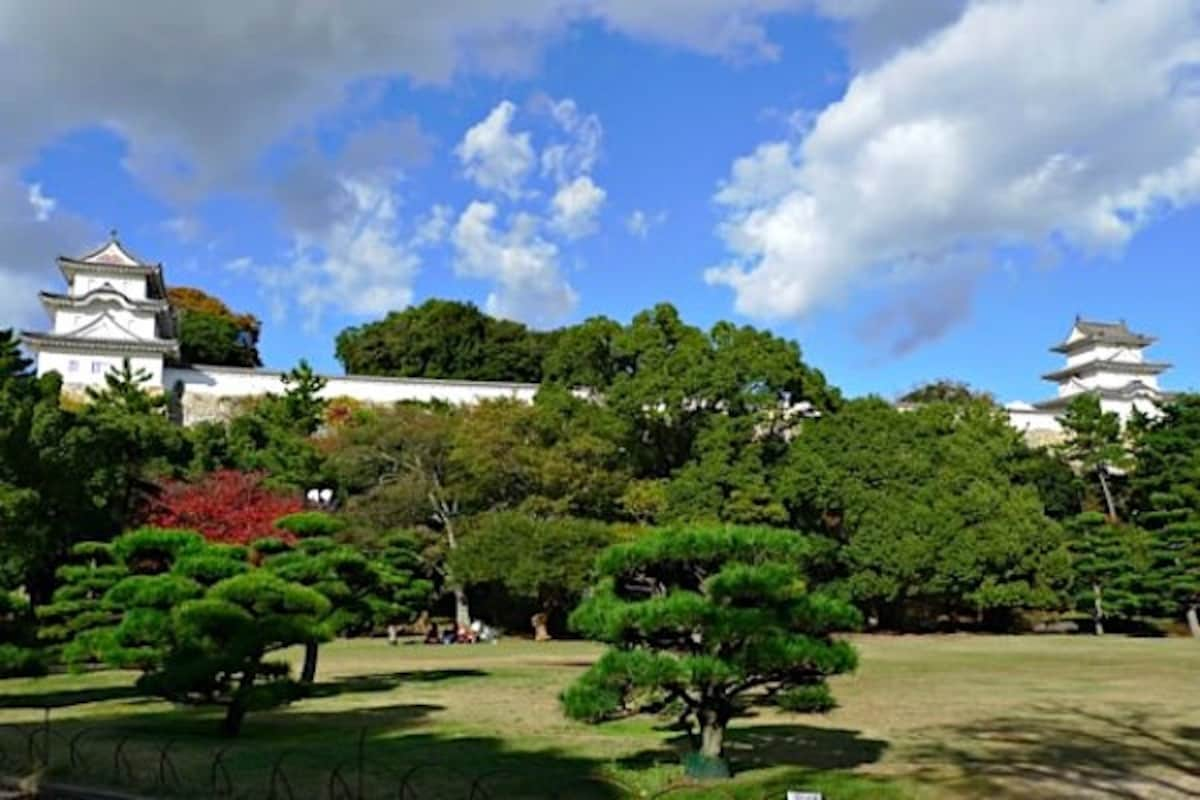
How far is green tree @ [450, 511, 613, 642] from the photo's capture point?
24906mm

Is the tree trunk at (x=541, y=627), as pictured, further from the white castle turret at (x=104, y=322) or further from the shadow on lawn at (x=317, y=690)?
the white castle turret at (x=104, y=322)

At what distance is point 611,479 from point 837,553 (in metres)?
6.98

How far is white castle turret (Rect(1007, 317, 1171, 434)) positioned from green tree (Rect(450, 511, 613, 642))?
31595 millimetres

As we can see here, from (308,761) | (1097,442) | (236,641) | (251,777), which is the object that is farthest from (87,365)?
(1097,442)

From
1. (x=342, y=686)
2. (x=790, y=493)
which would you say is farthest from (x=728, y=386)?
(x=342, y=686)

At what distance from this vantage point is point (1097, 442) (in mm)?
37594

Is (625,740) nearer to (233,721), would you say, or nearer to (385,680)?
(233,721)

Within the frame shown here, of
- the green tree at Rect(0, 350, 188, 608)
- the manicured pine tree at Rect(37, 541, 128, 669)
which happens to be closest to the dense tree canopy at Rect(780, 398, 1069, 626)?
the green tree at Rect(0, 350, 188, 608)

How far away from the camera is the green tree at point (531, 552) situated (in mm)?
24906

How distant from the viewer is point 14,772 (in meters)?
8.22

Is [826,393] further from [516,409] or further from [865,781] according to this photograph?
[865,781]

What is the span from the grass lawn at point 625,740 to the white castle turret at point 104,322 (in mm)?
24511

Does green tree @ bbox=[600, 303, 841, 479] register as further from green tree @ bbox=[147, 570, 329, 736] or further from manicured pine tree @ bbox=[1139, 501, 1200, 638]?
→ green tree @ bbox=[147, 570, 329, 736]

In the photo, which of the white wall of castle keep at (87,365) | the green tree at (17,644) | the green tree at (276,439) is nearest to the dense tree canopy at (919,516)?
the green tree at (276,439)
